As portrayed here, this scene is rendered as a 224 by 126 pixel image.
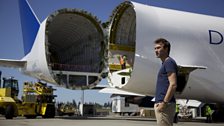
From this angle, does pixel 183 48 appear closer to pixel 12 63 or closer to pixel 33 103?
pixel 12 63

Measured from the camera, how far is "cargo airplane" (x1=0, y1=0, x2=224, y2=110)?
13570mm

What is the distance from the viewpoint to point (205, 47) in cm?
1463

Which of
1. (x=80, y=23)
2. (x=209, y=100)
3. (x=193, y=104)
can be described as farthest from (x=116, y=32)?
(x=193, y=104)

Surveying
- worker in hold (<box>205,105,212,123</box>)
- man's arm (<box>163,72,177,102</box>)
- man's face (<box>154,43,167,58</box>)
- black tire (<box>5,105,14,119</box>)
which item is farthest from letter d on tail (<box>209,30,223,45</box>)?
man's arm (<box>163,72,177,102</box>)

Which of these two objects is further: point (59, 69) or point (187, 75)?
point (59, 69)

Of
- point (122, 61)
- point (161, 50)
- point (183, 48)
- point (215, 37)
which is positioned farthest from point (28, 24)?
point (161, 50)

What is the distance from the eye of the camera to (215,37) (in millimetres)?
15070

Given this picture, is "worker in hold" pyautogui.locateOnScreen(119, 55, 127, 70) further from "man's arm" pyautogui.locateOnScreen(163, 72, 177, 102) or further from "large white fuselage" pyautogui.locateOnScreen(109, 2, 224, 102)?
"man's arm" pyautogui.locateOnScreen(163, 72, 177, 102)

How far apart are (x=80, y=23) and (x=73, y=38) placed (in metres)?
1.40

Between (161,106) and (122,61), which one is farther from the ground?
(122,61)

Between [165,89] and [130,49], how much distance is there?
1125cm

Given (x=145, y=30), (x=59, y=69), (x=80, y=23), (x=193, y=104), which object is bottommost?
(x=193, y=104)

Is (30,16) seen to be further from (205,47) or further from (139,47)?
(205,47)

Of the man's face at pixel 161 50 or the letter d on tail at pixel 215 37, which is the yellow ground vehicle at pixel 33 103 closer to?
the letter d on tail at pixel 215 37
